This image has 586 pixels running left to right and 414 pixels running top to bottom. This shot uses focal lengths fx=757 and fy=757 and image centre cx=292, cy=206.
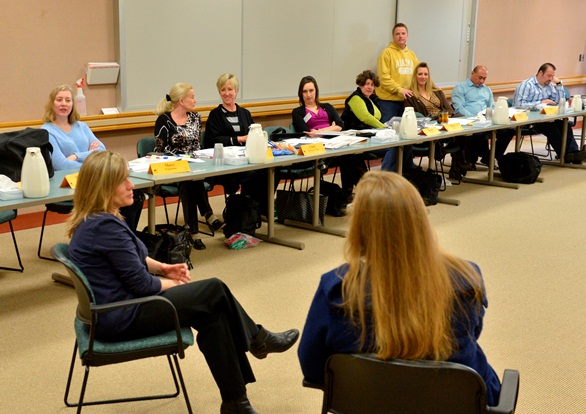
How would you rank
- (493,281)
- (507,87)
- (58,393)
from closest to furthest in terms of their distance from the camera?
(58,393)
(493,281)
(507,87)

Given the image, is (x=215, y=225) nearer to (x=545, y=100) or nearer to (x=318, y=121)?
(x=318, y=121)

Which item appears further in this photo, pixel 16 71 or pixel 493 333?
pixel 16 71

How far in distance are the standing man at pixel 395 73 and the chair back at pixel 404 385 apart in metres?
5.83

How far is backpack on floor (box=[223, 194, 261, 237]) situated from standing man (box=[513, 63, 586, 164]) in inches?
169

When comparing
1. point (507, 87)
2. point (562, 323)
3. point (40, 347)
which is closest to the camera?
point (40, 347)

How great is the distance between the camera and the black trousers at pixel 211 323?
8.41 ft

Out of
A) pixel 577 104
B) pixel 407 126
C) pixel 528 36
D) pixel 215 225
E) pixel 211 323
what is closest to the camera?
pixel 211 323

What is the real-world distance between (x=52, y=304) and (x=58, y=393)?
1.08 metres

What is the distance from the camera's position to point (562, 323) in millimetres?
3850

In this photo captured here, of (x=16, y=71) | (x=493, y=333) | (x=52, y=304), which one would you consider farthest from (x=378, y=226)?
(x=16, y=71)

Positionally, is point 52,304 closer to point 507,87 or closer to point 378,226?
point 378,226

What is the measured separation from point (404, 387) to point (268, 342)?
1216mm

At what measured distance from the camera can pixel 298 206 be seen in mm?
5633

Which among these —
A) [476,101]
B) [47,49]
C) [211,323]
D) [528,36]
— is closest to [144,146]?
[47,49]
